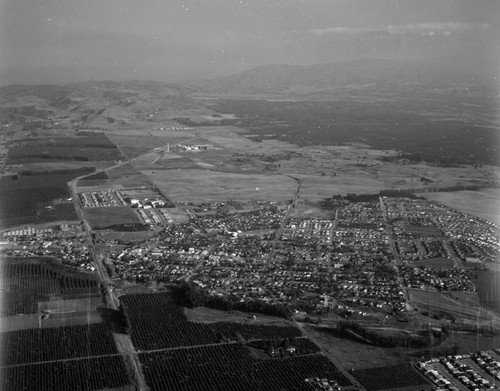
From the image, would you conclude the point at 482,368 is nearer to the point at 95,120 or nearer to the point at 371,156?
the point at 371,156

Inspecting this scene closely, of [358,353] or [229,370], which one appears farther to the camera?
[358,353]

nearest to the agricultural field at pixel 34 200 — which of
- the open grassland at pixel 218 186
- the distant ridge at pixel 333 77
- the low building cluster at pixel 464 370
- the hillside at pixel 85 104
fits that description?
the open grassland at pixel 218 186

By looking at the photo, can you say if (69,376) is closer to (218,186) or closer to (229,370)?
(229,370)

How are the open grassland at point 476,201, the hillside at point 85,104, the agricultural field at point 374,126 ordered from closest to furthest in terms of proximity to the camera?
the open grassland at point 476,201
the agricultural field at point 374,126
the hillside at point 85,104

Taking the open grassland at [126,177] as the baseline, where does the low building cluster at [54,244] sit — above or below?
below

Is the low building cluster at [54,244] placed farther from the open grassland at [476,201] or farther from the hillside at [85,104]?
the hillside at [85,104]

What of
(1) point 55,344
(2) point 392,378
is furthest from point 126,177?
(2) point 392,378
